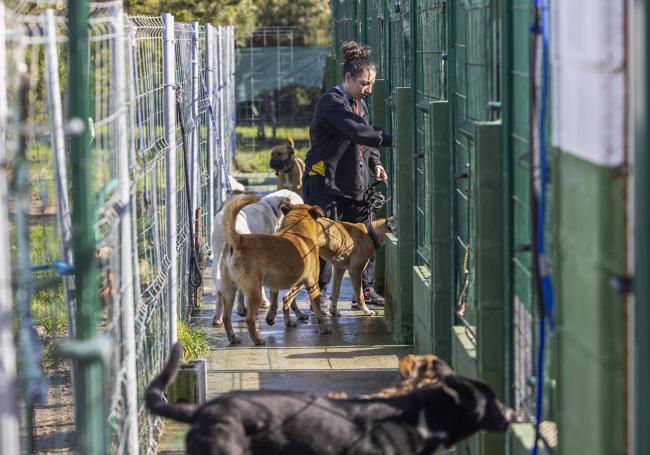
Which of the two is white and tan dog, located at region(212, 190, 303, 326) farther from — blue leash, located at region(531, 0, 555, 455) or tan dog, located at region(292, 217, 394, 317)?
blue leash, located at region(531, 0, 555, 455)

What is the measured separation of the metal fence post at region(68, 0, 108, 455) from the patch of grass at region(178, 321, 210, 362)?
4548mm

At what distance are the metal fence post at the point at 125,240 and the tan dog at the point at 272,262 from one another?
324 cm

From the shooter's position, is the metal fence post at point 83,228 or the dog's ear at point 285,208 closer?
the metal fence post at point 83,228

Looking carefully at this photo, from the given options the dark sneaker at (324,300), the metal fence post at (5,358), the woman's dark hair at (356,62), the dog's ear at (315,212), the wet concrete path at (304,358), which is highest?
the woman's dark hair at (356,62)

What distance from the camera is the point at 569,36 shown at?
3.64 metres

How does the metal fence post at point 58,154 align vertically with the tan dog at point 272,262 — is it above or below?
above

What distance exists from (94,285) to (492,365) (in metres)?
2.37

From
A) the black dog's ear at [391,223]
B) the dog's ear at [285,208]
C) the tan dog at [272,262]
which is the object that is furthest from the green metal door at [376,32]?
the tan dog at [272,262]

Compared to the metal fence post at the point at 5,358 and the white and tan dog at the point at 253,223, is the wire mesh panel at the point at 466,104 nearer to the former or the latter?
the metal fence post at the point at 5,358

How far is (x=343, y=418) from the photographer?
15.3 ft

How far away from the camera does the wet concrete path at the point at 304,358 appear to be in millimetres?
8047

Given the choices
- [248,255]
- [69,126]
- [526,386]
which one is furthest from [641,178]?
[248,255]

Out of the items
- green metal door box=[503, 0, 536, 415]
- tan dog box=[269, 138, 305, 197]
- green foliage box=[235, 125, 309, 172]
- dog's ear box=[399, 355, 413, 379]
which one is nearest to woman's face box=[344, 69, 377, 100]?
green metal door box=[503, 0, 536, 415]

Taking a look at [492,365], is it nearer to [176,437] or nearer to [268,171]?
[176,437]
